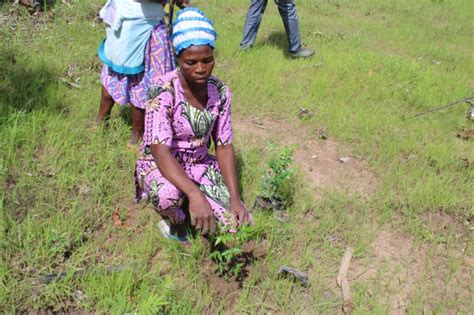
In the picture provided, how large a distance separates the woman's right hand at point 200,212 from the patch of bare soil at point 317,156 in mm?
1219

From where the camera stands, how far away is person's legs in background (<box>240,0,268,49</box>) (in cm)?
526

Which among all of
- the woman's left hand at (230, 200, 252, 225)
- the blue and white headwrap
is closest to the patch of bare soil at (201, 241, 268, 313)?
the woman's left hand at (230, 200, 252, 225)

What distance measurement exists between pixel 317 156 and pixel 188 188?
175 cm

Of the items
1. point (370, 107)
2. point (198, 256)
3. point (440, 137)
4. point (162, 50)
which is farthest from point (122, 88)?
point (440, 137)

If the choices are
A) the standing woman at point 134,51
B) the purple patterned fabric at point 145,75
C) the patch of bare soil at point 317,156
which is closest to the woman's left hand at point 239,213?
the patch of bare soil at point 317,156

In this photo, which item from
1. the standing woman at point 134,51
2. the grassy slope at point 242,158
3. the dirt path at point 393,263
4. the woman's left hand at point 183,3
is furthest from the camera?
the woman's left hand at point 183,3

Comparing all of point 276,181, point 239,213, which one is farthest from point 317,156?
point 239,213

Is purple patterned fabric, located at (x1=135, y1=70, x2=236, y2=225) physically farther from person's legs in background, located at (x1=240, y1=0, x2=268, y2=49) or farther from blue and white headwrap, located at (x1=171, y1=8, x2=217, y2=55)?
person's legs in background, located at (x1=240, y1=0, x2=268, y2=49)

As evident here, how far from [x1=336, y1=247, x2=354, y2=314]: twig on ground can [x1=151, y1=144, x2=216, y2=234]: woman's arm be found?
0.81 m

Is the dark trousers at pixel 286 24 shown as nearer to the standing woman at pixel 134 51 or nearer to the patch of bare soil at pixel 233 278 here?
the standing woman at pixel 134 51

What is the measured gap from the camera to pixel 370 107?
4395 mm

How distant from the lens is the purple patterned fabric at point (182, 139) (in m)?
2.23

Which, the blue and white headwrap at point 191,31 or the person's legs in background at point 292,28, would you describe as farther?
the person's legs in background at point 292,28

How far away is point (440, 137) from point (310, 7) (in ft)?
14.2
